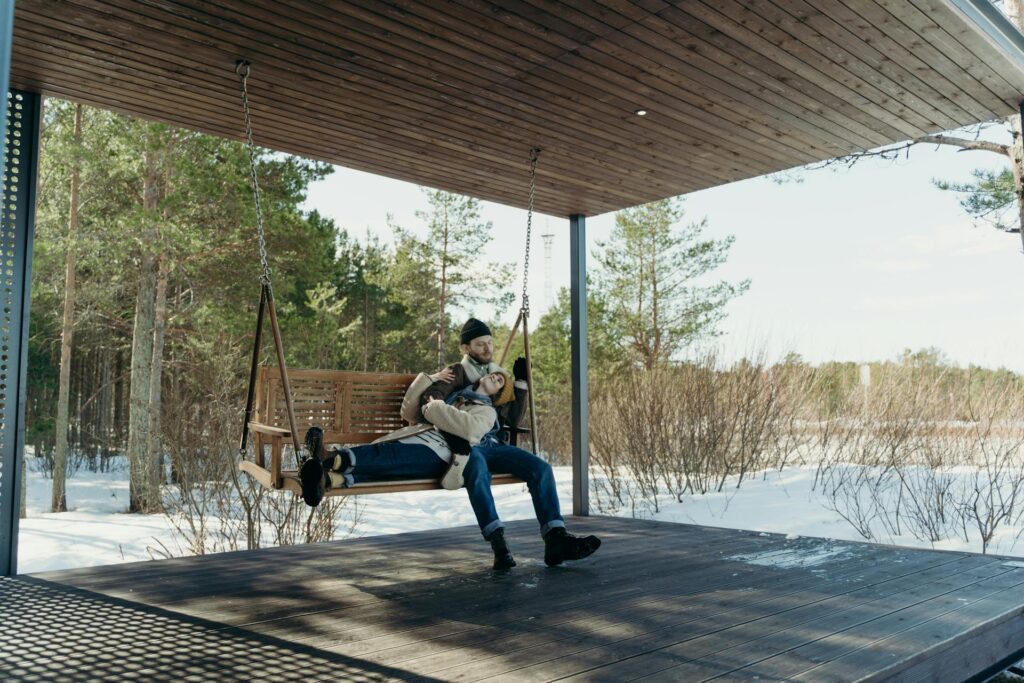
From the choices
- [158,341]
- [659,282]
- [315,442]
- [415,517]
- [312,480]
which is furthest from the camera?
[659,282]

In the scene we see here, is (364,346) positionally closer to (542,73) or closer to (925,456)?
(925,456)

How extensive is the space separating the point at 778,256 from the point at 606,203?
2183 cm

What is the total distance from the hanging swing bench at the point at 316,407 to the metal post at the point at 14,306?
36.4 inches

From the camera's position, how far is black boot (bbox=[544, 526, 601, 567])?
3.35 meters

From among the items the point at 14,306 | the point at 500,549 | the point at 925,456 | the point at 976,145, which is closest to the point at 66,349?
the point at 14,306

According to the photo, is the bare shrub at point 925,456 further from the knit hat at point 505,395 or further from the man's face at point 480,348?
the man's face at point 480,348

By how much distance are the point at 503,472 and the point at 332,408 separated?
1.01 metres

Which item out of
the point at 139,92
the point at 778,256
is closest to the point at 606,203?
the point at 139,92

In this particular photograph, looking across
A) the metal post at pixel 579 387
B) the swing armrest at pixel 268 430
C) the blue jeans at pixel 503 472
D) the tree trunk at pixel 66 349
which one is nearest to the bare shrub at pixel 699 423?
the metal post at pixel 579 387

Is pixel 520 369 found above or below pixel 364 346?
below

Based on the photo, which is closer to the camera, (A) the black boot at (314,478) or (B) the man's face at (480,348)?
(A) the black boot at (314,478)

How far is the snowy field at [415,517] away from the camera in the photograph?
657 centimetres

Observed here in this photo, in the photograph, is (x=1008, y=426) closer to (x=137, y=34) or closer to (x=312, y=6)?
(x=312, y=6)

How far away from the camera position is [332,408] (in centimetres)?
402
